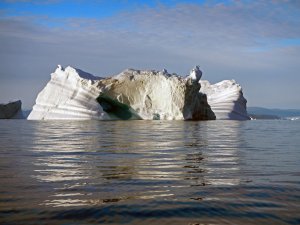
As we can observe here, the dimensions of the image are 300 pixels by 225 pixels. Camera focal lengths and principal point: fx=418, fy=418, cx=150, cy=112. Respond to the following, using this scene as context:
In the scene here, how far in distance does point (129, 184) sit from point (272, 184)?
37.6 inches

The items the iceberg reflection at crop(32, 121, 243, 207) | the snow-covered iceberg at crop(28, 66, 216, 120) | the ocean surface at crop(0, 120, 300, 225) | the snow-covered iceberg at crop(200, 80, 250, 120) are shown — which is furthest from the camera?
the snow-covered iceberg at crop(200, 80, 250, 120)

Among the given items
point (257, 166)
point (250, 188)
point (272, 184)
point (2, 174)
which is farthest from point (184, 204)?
point (257, 166)

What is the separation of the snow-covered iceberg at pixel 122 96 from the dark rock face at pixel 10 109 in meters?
5.77

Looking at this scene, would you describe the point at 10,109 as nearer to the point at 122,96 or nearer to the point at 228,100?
the point at 122,96

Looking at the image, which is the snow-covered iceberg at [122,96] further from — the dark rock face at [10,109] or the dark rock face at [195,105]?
the dark rock face at [10,109]

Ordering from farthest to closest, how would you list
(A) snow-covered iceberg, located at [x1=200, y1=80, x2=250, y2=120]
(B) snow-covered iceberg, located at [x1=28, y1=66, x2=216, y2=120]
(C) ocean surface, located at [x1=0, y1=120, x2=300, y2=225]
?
1. (A) snow-covered iceberg, located at [x1=200, y1=80, x2=250, y2=120]
2. (B) snow-covered iceberg, located at [x1=28, y1=66, x2=216, y2=120]
3. (C) ocean surface, located at [x1=0, y1=120, x2=300, y2=225]

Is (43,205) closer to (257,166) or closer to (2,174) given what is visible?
(2,174)

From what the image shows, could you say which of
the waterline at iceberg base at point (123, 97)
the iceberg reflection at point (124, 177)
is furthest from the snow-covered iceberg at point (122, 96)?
the iceberg reflection at point (124, 177)

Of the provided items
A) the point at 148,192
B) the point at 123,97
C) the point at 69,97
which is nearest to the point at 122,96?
the point at 123,97

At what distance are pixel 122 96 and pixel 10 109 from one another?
38.2ft

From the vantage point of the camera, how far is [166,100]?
26.1 m

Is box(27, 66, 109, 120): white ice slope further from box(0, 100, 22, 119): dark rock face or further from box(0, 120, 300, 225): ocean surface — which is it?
box(0, 120, 300, 225): ocean surface

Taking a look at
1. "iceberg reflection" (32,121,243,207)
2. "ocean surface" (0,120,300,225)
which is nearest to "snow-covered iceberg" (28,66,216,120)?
"iceberg reflection" (32,121,243,207)

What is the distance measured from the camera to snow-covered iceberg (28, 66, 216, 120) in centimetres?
2556
